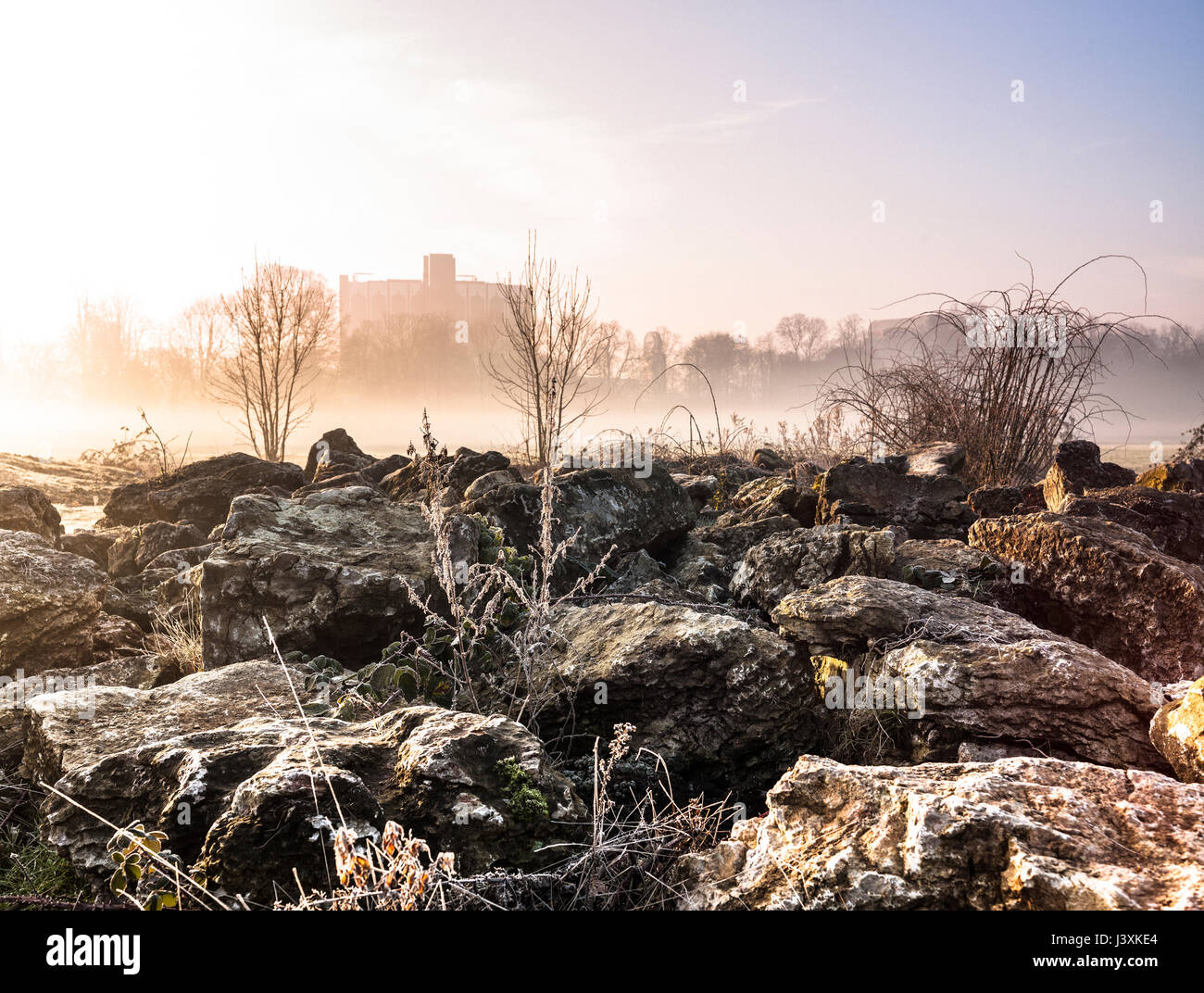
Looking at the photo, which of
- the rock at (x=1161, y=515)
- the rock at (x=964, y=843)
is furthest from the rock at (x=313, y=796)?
the rock at (x=1161, y=515)

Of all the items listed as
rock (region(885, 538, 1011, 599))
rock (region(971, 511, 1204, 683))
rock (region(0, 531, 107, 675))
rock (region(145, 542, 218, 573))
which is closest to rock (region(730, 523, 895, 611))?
rock (region(885, 538, 1011, 599))

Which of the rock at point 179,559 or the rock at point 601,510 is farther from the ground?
the rock at point 601,510

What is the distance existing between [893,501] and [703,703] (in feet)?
13.8

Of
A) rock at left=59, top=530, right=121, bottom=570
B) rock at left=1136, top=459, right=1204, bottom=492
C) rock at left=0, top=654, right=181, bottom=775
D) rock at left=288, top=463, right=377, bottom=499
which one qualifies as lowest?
rock at left=0, top=654, right=181, bottom=775

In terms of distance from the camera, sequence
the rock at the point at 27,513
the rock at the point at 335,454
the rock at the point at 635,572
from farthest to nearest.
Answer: the rock at the point at 335,454 → the rock at the point at 27,513 → the rock at the point at 635,572

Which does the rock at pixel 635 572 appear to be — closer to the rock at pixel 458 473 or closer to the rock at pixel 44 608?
the rock at pixel 458 473

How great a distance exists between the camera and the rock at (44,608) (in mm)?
5379

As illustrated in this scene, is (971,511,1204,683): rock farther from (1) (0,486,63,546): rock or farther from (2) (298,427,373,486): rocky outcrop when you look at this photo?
(1) (0,486,63,546): rock

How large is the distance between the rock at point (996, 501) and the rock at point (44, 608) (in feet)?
24.3

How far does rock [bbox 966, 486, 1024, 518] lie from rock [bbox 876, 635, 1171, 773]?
12.0 feet

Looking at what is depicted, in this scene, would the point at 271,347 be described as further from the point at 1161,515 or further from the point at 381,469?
the point at 1161,515

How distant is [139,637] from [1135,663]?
22.7ft

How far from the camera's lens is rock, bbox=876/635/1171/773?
3465 mm
